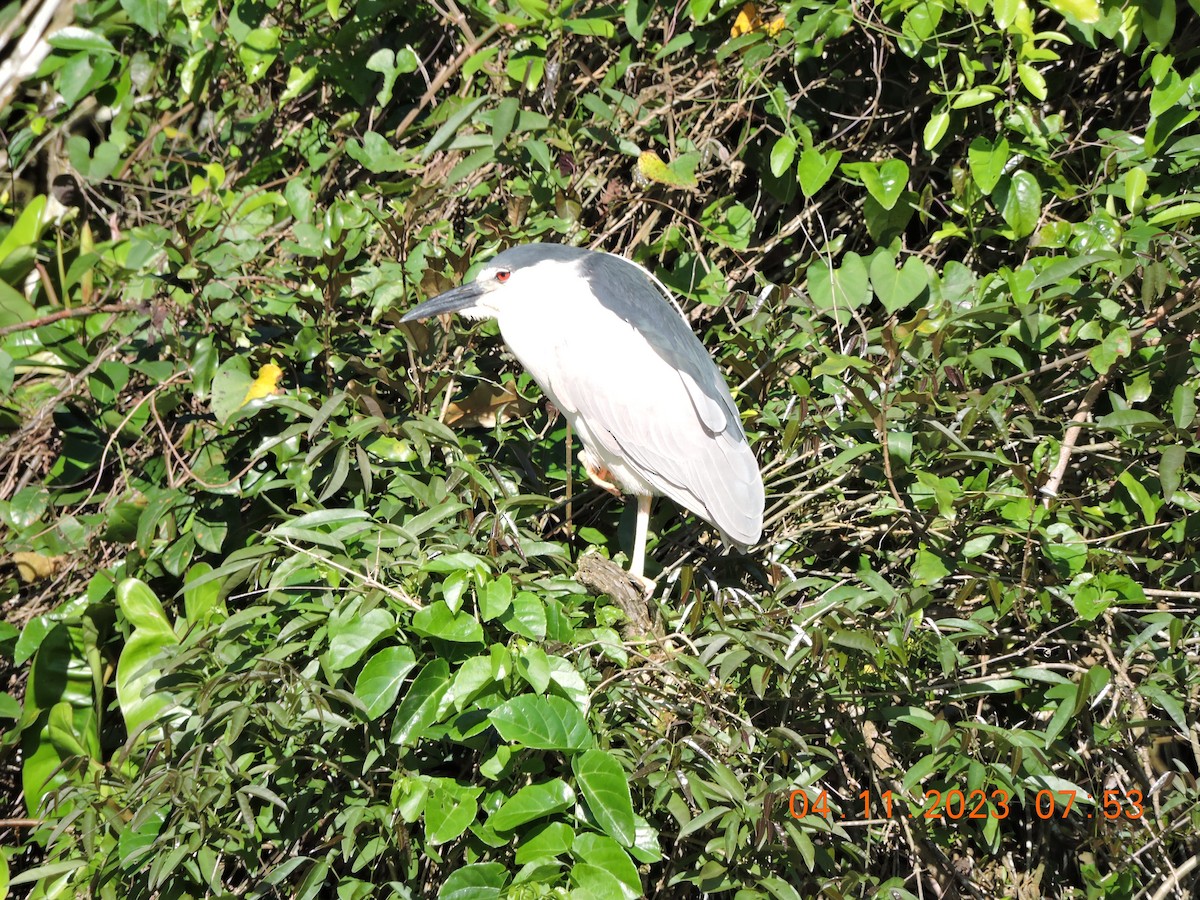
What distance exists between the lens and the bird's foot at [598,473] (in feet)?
7.94

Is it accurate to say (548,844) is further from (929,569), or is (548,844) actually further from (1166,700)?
(1166,700)

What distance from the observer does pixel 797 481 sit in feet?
7.95

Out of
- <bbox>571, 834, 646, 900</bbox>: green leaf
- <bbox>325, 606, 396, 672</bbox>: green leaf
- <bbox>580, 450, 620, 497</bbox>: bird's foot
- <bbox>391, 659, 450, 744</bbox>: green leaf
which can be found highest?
<bbox>325, 606, 396, 672</bbox>: green leaf

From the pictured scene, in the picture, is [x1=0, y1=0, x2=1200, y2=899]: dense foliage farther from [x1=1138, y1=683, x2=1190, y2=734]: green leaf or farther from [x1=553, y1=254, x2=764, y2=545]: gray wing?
[x1=553, y1=254, x2=764, y2=545]: gray wing

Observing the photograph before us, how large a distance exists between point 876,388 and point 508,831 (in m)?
1.11

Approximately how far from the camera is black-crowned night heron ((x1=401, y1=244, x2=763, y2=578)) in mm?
2262

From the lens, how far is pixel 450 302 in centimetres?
234

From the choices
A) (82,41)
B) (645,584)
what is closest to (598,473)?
(645,584)

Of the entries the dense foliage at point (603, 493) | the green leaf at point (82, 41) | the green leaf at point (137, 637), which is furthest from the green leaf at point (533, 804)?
the green leaf at point (82, 41)

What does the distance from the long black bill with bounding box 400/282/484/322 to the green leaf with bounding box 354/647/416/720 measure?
928 millimetres

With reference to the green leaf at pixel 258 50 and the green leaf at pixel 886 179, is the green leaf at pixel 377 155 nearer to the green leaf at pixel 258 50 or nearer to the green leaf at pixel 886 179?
the green leaf at pixel 258 50

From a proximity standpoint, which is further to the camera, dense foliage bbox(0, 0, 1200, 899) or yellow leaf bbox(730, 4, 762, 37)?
yellow leaf bbox(730, 4, 762, 37)

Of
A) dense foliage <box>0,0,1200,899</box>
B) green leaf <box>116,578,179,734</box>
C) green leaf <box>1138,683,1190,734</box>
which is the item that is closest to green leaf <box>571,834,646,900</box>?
dense foliage <box>0,0,1200,899</box>

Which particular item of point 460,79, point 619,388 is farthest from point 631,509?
point 460,79
